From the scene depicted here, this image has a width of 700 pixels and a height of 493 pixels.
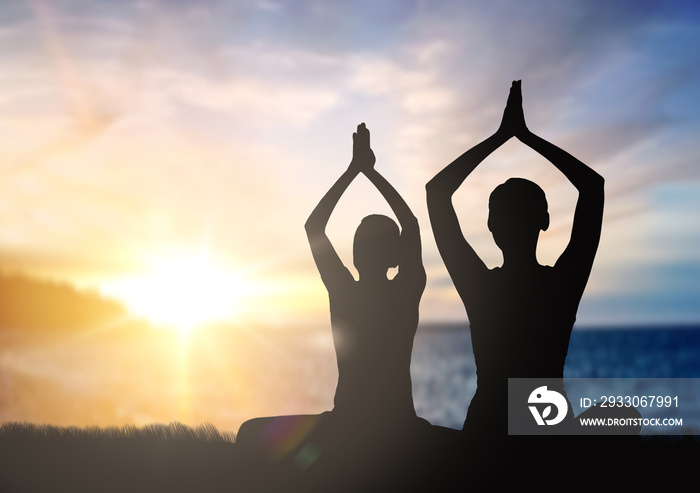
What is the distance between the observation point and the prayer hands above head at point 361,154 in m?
6.71

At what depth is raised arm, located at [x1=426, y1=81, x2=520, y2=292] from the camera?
17.4 ft

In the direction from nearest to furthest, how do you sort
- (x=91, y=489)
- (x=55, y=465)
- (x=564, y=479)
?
(x=564, y=479) → (x=91, y=489) → (x=55, y=465)

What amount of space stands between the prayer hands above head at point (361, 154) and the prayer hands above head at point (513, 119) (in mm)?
1658

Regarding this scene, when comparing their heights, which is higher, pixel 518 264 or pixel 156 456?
pixel 518 264

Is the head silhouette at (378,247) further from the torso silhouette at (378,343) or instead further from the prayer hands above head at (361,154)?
the prayer hands above head at (361,154)

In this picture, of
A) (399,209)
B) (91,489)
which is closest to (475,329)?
(399,209)

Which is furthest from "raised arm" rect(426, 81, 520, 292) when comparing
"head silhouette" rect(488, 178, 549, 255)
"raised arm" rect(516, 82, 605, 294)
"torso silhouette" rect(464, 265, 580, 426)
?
"raised arm" rect(516, 82, 605, 294)

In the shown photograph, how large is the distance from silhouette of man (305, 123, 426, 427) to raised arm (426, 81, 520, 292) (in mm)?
980

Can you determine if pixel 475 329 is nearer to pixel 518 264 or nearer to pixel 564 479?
pixel 518 264

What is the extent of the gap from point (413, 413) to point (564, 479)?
166 cm

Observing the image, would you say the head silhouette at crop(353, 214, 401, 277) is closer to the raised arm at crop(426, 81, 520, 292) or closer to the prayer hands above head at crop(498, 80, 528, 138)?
the raised arm at crop(426, 81, 520, 292)

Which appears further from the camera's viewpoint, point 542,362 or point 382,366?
point 382,366

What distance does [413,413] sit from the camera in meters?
6.31

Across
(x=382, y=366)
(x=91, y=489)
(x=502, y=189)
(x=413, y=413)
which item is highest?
(x=502, y=189)
